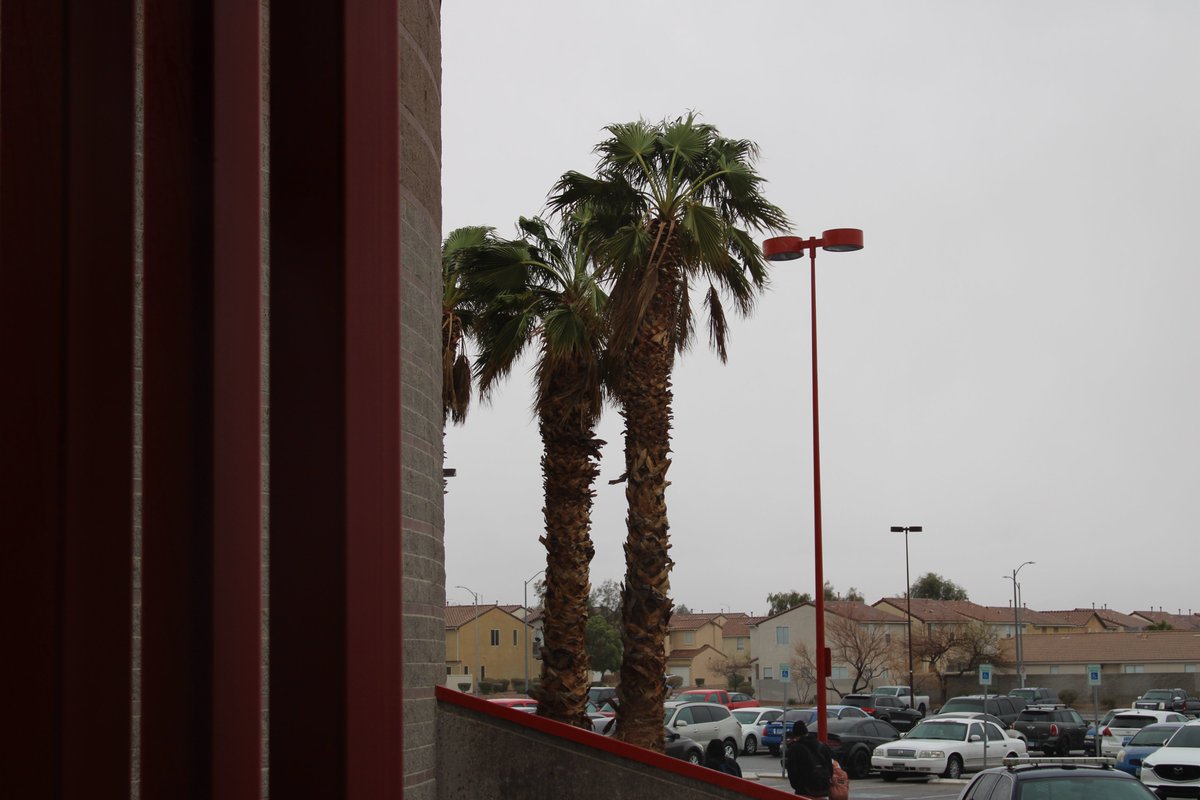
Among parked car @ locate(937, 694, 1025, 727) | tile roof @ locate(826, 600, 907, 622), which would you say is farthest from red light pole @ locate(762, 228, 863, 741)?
tile roof @ locate(826, 600, 907, 622)

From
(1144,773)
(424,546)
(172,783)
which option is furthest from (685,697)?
(172,783)

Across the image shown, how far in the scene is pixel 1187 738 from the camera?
26.0 m

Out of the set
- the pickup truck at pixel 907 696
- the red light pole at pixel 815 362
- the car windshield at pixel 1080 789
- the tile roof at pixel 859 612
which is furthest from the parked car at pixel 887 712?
the car windshield at pixel 1080 789

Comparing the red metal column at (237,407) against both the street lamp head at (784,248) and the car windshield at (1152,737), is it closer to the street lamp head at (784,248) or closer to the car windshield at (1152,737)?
the street lamp head at (784,248)

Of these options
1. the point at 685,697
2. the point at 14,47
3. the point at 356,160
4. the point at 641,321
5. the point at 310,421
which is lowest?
the point at 685,697

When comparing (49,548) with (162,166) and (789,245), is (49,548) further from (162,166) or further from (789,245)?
(789,245)

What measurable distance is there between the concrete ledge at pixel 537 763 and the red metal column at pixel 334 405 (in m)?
6.90

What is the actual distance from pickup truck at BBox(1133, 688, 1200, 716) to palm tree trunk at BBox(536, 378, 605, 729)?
36.7m

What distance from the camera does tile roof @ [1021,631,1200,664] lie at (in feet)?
289

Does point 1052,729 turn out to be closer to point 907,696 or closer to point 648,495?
point 648,495

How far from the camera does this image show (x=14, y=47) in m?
1.58

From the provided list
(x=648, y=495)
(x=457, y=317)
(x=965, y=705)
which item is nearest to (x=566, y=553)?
(x=648, y=495)

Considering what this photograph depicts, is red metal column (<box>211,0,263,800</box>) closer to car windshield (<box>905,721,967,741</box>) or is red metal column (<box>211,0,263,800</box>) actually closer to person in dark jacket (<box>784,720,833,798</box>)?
person in dark jacket (<box>784,720,833,798</box>)

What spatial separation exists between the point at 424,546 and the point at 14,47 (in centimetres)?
612
